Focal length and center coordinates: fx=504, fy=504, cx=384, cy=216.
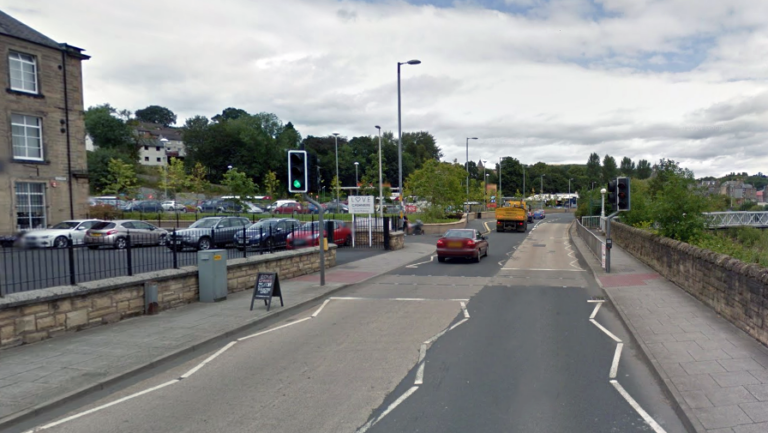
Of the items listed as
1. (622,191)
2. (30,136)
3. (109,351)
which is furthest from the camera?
(30,136)

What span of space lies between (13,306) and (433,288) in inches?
397

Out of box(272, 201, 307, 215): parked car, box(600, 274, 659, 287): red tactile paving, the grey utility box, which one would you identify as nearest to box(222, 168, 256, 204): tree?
box(272, 201, 307, 215): parked car

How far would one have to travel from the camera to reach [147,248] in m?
13.2

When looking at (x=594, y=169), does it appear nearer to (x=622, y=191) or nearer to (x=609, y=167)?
(x=609, y=167)

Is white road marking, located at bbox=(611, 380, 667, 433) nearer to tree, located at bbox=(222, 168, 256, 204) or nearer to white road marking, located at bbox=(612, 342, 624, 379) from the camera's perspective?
white road marking, located at bbox=(612, 342, 624, 379)

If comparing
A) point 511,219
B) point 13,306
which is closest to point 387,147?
point 511,219

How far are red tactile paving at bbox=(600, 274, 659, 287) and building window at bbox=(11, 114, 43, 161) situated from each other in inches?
1063

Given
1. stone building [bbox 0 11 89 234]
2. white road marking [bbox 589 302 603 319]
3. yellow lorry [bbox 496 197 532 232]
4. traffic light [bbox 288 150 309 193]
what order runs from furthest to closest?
1. yellow lorry [bbox 496 197 532 232]
2. stone building [bbox 0 11 89 234]
3. traffic light [bbox 288 150 309 193]
4. white road marking [bbox 589 302 603 319]

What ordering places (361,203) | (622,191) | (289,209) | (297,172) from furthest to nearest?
1. (289,209)
2. (361,203)
3. (622,191)
4. (297,172)

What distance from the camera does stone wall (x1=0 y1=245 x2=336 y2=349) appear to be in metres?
8.09

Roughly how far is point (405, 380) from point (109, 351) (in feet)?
15.8

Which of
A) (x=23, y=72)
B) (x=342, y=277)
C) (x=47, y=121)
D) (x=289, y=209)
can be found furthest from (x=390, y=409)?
(x=289, y=209)

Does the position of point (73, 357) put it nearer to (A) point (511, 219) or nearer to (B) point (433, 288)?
(B) point (433, 288)

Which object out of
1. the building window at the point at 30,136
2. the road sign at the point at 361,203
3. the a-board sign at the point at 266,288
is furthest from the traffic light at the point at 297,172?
the building window at the point at 30,136
